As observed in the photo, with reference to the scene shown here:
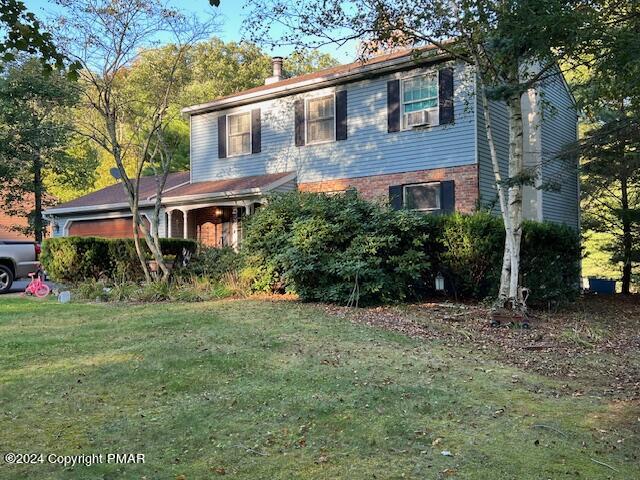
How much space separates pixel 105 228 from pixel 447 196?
492 inches

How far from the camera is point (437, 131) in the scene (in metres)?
12.7

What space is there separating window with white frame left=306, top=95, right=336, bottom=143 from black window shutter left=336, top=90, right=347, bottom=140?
186mm

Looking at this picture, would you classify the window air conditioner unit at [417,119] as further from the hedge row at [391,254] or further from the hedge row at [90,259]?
the hedge row at [90,259]

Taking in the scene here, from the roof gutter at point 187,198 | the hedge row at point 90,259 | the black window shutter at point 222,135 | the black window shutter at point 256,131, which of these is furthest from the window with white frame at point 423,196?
the black window shutter at point 222,135

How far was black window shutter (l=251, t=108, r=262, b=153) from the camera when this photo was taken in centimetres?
1590

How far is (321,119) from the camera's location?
14.8 m

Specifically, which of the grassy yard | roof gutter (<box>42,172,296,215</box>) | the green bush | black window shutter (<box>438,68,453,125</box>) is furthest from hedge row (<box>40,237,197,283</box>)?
black window shutter (<box>438,68,453,125</box>)

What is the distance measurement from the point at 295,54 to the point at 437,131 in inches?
179

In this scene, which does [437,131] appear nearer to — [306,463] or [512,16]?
[512,16]

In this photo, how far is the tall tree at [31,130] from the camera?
18.1 metres

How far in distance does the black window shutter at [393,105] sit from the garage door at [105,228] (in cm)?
899

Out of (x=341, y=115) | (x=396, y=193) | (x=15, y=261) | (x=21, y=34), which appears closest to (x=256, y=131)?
(x=341, y=115)

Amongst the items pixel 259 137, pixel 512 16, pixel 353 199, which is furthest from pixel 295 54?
pixel 259 137

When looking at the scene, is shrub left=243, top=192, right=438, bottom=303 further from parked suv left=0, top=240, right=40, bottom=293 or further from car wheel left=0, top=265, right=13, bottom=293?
car wheel left=0, top=265, right=13, bottom=293
